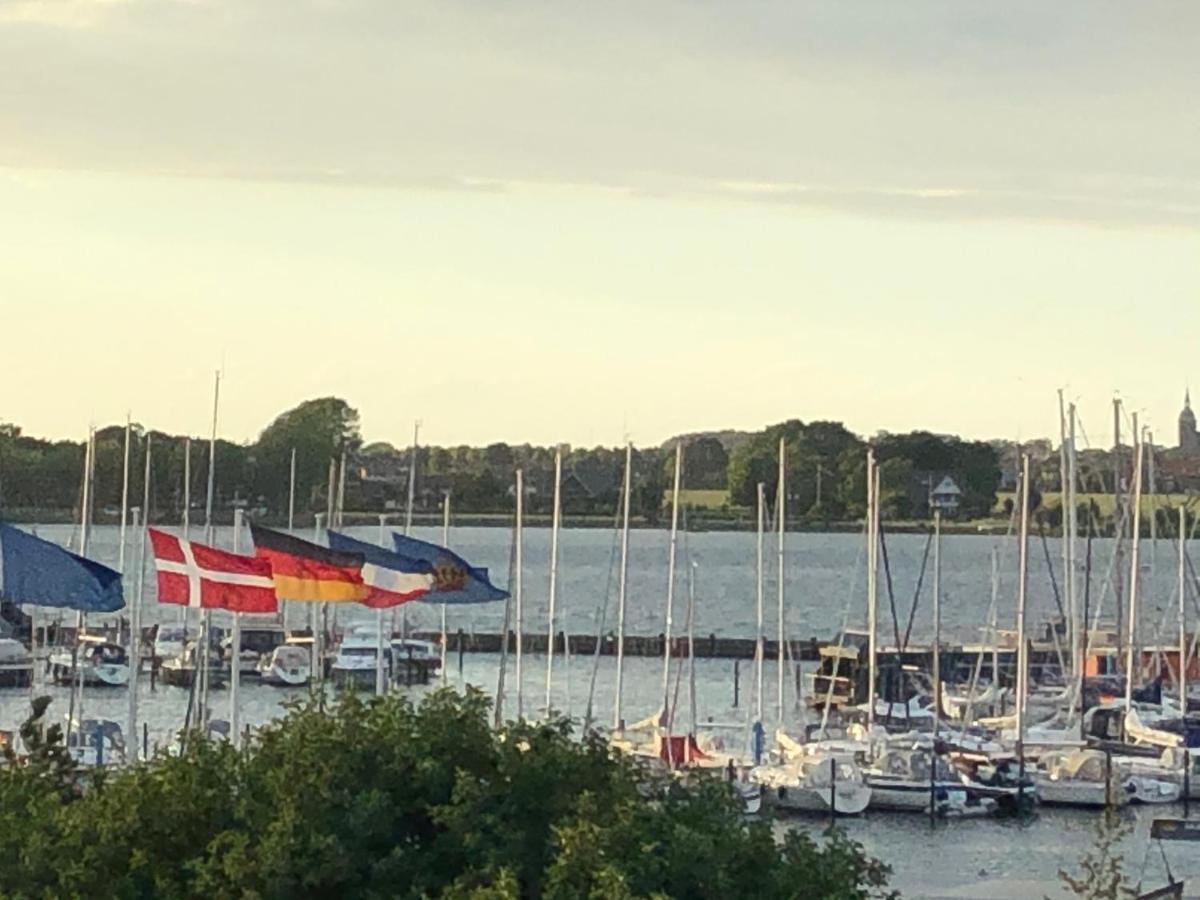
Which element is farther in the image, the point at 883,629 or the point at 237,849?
the point at 883,629

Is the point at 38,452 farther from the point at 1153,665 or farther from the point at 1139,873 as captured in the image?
the point at 1139,873

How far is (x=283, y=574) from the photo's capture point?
3250 cm

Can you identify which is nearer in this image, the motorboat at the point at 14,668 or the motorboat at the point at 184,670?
the motorboat at the point at 14,668

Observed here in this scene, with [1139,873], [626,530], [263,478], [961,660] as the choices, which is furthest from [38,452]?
Result: [1139,873]

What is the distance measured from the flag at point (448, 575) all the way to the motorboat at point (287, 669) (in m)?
37.4

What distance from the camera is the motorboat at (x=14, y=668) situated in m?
74.2

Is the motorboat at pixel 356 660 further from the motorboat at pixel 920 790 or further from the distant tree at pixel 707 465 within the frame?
the distant tree at pixel 707 465

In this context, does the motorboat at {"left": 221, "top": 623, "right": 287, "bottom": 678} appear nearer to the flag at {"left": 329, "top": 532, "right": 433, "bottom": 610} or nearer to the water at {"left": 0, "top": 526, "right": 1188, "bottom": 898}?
the water at {"left": 0, "top": 526, "right": 1188, "bottom": 898}

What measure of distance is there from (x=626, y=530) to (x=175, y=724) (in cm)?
1546

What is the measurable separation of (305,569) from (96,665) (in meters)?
45.1

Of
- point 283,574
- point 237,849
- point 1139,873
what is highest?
point 283,574

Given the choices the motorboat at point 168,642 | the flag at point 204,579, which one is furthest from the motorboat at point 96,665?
the flag at point 204,579

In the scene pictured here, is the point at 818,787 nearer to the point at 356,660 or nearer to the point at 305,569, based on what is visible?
the point at 305,569

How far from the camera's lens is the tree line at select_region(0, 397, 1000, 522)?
520 ft
